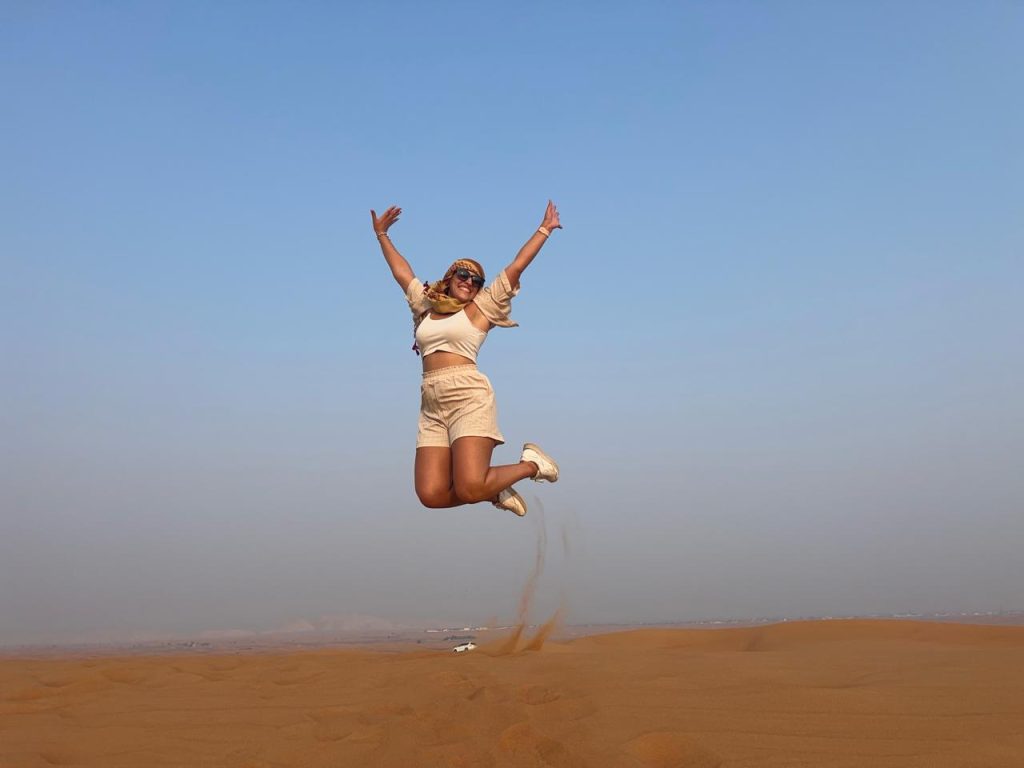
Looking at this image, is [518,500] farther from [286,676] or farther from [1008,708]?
[1008,708]

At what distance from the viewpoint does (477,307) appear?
17.6ft

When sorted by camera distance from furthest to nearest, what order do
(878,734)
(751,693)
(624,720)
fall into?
(751,693), (624,720), (878,734)

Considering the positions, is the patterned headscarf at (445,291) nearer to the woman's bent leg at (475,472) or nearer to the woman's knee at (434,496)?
the woman's bent leg at (475,472)

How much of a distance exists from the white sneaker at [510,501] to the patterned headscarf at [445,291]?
1231mm

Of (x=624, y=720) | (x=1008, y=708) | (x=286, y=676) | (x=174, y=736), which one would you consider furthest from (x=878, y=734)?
(x=286, y=676)

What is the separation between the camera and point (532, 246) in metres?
5.26

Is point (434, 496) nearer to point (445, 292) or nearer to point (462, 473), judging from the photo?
point (462, 473)

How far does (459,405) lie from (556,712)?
99.7 inches

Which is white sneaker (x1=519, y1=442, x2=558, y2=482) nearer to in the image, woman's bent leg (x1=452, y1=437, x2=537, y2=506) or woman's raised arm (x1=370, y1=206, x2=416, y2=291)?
woman's bent leg (x1=452, y1=437, x2=537, y2=506)

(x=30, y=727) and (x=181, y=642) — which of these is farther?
(x=181, y=642)

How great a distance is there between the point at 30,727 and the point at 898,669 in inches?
138

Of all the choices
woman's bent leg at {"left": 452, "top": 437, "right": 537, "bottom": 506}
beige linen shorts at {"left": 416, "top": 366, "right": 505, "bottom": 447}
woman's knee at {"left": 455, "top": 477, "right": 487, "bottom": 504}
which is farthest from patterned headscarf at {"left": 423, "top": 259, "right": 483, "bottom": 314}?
woman's knee at {"left": 455, "top": 477, "right": 487, "bottom": 504}

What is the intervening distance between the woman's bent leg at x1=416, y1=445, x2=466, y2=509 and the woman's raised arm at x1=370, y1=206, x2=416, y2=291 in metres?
1.17

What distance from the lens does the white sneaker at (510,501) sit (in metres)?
5.42
